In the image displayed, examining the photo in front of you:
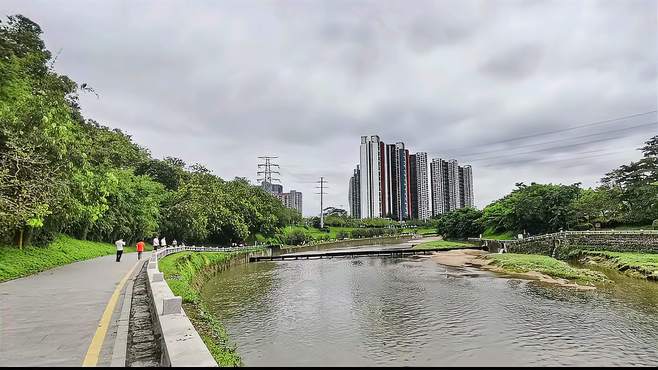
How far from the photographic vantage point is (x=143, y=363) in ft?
19.3

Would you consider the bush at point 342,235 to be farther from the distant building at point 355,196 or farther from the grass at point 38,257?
the grass at point 38,257

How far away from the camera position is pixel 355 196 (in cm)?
14538

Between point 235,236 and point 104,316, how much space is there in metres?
47.0

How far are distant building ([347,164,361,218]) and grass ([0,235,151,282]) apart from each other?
116m

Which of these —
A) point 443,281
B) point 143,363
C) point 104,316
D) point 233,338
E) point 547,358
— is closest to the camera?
point 143,363

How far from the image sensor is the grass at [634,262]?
83.8 ft

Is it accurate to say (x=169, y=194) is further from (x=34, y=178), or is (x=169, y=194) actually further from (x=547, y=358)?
(x=547, y=358)

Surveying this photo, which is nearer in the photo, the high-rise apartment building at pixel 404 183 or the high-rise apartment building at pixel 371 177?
the high-rise apartment building at pixel 371 177

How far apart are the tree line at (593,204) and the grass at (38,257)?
149 feet

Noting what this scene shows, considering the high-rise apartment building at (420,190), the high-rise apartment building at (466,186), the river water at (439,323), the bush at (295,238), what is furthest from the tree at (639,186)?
the high-rise apartment building at (466,186)

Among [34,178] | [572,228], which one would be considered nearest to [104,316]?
[34,178]

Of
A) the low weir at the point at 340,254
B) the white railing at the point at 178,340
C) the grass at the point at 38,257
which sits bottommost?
the low weir at the point at 340,254

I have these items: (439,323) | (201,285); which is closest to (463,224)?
(201,285)

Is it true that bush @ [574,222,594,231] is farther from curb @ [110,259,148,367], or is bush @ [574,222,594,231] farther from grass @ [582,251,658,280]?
curb @ [110,259,148,367]
